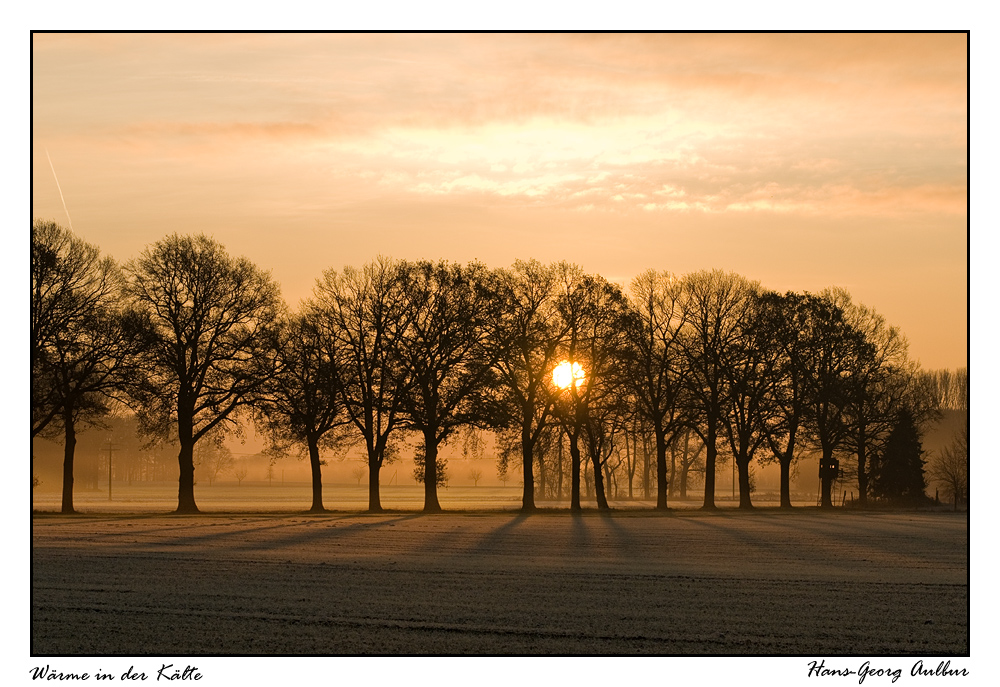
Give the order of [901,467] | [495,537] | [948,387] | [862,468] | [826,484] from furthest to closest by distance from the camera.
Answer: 1. [948,387]
2. [901,467]
3. [826,484]
4. [862,468]
5. [495,537]

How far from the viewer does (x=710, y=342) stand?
69938 mm

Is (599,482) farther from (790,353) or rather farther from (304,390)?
(304,390)

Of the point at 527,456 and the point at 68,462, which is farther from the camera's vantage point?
the point at 527,456

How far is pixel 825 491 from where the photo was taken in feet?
245

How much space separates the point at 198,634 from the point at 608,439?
185ft

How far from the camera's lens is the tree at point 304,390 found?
60.5 m

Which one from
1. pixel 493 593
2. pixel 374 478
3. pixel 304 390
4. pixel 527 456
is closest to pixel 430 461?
pixel 374 478

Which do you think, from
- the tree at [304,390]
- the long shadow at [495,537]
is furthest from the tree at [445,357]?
the long shadow at [495,537]

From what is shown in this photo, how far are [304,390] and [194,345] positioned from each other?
702cm

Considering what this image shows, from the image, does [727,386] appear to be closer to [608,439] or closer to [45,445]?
[608,439]

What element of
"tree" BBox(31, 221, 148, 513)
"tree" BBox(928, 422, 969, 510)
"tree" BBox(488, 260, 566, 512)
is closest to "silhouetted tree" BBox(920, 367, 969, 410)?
"tree" BBox(928, 422, 969, 510)

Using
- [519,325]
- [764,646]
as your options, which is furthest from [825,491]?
[764,646]

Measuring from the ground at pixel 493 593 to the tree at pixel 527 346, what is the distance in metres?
21.1
